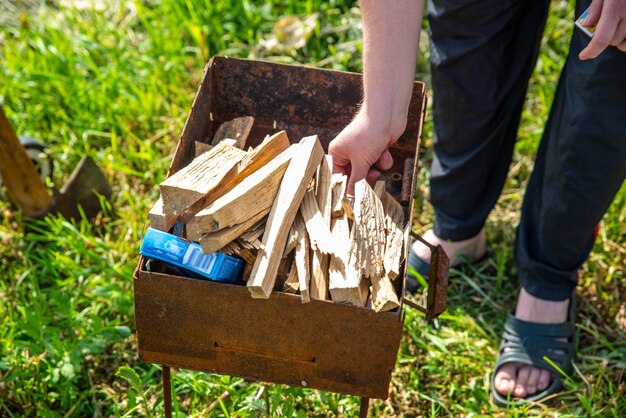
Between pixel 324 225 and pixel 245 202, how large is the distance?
0.20m

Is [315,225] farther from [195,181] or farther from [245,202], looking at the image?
[195,181]

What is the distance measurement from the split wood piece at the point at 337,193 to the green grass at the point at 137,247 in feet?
2.16

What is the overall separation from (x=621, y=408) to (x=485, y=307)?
2.04 ft

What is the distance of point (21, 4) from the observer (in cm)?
417

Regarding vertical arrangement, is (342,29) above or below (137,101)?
above

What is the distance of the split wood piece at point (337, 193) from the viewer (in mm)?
1772

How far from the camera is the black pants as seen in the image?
2.05 metres

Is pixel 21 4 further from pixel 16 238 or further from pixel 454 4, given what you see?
pixel 454 4

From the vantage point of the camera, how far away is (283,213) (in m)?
1.69

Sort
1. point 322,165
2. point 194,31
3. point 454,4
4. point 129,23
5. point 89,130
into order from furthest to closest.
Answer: point 129,23 → point 194,31 → point 89,130 → point 454,4 → point 322,165

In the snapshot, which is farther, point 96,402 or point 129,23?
point 129,23

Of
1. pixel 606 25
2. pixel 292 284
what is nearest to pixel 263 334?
pixel 292 284

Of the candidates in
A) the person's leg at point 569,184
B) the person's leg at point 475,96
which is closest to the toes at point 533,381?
the person's leg at point 569,184

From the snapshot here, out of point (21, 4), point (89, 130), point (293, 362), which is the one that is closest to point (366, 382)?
point (293, 362)
